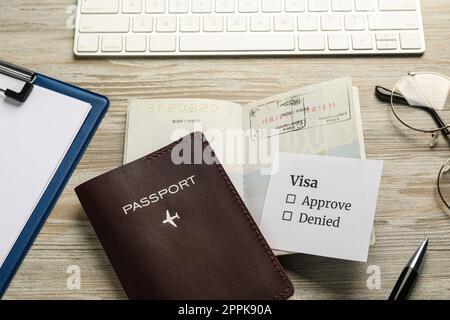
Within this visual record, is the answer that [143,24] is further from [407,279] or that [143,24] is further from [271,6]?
[407,279]

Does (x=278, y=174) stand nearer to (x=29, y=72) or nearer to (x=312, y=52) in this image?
(x=312, y=52)

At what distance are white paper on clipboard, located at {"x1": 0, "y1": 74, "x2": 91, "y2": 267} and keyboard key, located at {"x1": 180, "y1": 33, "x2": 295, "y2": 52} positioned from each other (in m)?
0.19

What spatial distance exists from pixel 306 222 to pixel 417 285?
0.55 feet

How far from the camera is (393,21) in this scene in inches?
30.7

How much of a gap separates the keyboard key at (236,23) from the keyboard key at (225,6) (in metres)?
0.01

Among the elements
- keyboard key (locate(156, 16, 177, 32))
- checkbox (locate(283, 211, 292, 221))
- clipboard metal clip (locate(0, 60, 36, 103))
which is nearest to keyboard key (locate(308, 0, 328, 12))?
keyboard key (locate(156, 16, 177, 32))

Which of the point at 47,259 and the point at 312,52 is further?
the point at 312,52

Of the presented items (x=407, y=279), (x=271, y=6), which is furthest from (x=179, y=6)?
(x=407, y=279)

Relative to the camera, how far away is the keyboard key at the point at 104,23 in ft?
2.56

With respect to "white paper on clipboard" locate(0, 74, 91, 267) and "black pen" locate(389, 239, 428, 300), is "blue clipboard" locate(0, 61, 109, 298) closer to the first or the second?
"white paper on clipboard" locate(0, 74, 91, 267)

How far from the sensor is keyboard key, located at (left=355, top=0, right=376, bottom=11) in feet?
2.58

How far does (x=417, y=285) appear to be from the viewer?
647mm

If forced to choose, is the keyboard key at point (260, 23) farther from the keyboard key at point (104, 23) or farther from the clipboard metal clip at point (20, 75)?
the clipboard metal clip at point (20, 75)
